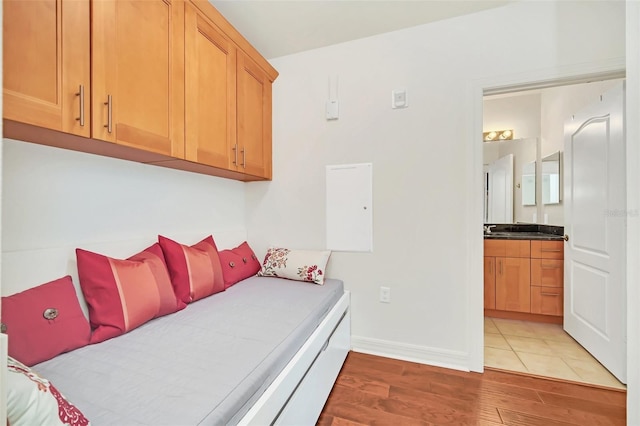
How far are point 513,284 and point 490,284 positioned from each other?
8.0 inches

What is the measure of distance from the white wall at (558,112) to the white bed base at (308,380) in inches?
106

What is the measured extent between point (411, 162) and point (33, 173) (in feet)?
7.07

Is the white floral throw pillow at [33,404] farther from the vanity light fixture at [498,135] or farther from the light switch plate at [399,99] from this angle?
the vanity light fixture at [498,135]

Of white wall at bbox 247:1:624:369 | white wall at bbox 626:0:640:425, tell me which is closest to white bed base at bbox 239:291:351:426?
white wall at bbox 247:1:624:369

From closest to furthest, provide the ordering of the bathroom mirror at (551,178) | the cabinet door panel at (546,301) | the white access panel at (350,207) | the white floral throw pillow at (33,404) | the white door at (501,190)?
1. the white floral throw pillow at (33,404)
2. the white access panel at (350,207)
3. the cabinet door panel at (546,301)
4. the bathroom mirror at (551,178)
5. the white door at (501,190)

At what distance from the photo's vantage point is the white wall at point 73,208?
1.21 metres

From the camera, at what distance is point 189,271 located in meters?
1.69

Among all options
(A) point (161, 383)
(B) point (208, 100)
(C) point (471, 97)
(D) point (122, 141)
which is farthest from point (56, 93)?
(C) point (471, 97)

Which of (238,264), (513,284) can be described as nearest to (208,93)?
(238,264)

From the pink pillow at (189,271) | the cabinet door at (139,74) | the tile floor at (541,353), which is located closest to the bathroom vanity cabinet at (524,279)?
the tile floor at (541,353)

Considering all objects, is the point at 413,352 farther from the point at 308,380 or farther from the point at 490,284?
the point at 490,284

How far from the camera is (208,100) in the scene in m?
1.77

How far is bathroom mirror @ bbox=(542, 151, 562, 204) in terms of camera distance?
3.01m

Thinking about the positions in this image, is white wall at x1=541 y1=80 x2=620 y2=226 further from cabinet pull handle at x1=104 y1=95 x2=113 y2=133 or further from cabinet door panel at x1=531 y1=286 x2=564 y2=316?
cabinet pull handle at x1=104 y1=95 x2=113 y2=133
